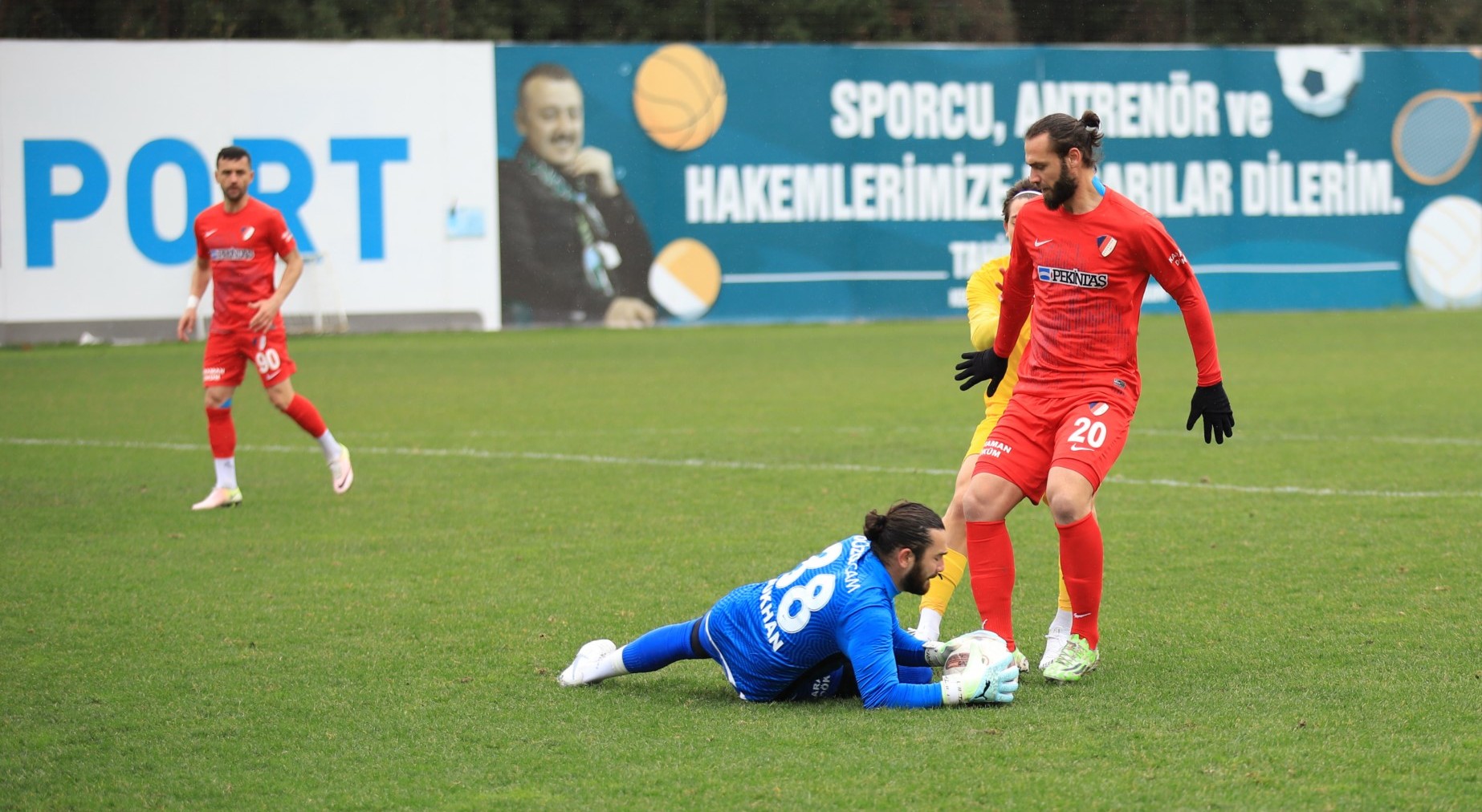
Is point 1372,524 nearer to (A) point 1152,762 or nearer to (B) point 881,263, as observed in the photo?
(A) point 1152,762

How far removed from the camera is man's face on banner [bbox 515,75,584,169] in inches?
1000

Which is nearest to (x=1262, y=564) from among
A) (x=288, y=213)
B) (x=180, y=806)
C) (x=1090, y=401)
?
(x=1090, y=401)

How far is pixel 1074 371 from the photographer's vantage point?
5371 millimetres

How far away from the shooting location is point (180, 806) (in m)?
4.10

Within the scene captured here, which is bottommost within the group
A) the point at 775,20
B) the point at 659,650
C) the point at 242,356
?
the point at 659,650

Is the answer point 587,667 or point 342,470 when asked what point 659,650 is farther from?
point 342,470

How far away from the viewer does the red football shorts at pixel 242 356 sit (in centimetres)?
999

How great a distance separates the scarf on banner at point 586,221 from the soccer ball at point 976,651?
20864 millimetres

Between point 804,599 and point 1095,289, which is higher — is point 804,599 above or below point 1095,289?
below

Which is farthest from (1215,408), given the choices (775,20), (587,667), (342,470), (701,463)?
(775,20)

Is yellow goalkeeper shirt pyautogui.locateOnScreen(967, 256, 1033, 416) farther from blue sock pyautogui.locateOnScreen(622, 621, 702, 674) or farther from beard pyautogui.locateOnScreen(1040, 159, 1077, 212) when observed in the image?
blue sock pyautogui.locateOnScreen(622, 621, 702, 674)

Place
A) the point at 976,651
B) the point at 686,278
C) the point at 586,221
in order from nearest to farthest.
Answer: the point at 976,651, the point at 586,221, the point at 686,278

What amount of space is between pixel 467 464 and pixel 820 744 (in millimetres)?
7190

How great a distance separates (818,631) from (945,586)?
47.3 inches
